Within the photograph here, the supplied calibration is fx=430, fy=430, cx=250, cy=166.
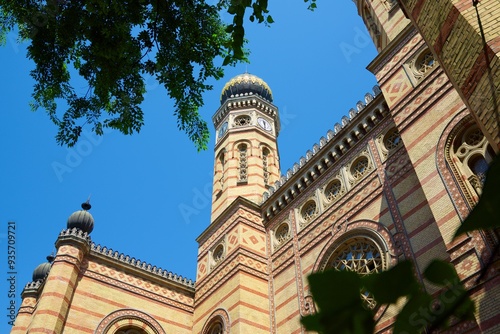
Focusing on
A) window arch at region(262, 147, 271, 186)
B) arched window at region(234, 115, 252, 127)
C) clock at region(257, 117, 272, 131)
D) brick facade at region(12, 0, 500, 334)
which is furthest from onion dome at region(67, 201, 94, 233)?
clock at region(257, 117, 272, 131)

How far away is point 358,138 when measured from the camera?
10203 millimetres

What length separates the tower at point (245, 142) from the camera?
14.5 meters

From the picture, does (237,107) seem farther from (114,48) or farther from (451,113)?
(114,48)

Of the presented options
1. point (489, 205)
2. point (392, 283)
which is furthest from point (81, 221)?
point (489, 205)

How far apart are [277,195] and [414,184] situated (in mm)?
4540

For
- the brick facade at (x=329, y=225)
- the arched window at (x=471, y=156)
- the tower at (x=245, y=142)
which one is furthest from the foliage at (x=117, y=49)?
the tower at (x=245, y=142)

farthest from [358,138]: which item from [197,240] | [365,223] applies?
[197,240]

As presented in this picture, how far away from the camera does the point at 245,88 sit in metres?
18.4

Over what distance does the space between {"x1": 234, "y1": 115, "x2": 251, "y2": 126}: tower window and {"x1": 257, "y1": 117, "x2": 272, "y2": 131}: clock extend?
0.44 m

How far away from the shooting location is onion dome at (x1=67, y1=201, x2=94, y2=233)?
12.3m

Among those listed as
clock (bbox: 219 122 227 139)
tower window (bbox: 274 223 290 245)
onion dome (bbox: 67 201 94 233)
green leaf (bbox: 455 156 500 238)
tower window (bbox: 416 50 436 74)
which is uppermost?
clock (bbox: 219 122 227 139)

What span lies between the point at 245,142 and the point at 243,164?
105 centimetres

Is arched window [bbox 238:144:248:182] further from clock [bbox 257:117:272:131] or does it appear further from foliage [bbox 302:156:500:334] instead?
foliage [bbox 302:156:500:334]

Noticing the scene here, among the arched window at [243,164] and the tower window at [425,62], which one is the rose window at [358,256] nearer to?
the tower window at [425,62]
